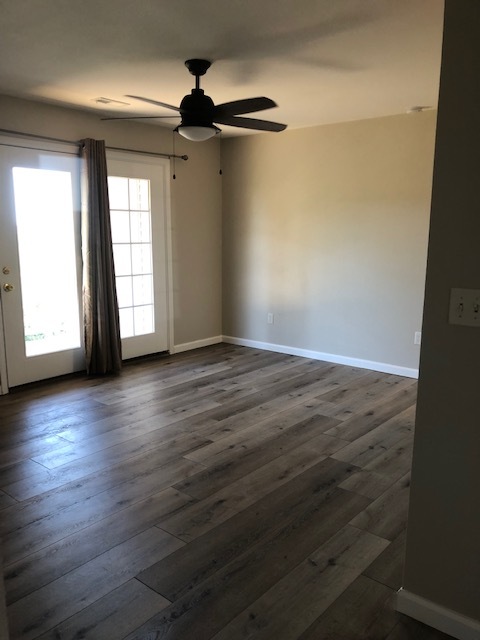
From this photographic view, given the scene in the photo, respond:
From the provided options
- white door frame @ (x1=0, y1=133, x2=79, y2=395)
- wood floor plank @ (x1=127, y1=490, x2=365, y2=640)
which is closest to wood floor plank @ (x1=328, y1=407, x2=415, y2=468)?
wood floor plank @ (x1=127, y1=490, x2=365, y2=640)

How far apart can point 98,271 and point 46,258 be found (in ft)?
1.57

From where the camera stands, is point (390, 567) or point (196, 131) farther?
point (196, 131)

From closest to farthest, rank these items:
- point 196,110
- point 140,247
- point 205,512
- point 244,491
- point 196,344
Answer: point 205,512, point 244,491, point 196,110, point 140,247, point 196,344

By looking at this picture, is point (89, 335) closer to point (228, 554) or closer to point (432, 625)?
point (228, 554)

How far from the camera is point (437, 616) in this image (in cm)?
181

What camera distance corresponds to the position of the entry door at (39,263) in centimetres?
429

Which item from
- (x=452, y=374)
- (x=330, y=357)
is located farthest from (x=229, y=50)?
(x=330, y=357)

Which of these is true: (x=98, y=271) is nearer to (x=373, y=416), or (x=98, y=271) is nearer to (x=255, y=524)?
(x=373, y=416)

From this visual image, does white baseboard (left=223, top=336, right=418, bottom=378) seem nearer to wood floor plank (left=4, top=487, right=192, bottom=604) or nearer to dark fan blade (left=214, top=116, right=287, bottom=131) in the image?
dark fan blade (left=214, top=116, right=287, bottom=131)

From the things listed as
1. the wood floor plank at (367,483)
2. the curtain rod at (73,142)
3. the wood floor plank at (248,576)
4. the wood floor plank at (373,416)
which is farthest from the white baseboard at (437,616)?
the curtain rod at (73,142)

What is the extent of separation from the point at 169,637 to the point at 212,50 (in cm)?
302

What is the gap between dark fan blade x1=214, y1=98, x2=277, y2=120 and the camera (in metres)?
2.99

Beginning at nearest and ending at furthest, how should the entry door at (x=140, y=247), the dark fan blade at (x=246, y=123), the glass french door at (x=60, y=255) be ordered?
the dark fan blade at (x=246, y=123), the glass french door at (x=60, y=255), the entry door at (x=140, y=247)

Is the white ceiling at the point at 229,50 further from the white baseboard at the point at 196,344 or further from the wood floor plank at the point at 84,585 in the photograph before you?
the white baseboard at the point at 196,344
